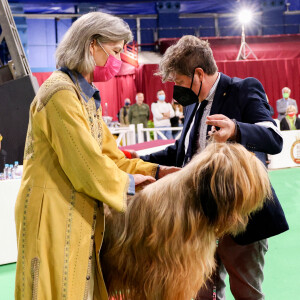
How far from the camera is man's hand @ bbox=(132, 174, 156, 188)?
168cm

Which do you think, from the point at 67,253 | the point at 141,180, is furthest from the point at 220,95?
the point at 67,253

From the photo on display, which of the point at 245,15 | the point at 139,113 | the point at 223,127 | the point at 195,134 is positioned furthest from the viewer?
the point at 245,15

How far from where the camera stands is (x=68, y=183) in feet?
5.14

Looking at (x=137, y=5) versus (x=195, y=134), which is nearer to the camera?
(x=195, y=134)

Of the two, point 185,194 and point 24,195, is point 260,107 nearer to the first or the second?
point 185,194

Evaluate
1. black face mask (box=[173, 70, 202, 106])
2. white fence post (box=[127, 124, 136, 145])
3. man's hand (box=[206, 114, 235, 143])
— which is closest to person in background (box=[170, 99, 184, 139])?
white fence post (box=[127, 124, 136, 145])

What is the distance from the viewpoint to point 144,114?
11836 mm

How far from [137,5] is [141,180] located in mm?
18761

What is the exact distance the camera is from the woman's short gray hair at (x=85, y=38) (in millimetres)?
1614

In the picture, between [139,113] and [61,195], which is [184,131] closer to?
[61,195]

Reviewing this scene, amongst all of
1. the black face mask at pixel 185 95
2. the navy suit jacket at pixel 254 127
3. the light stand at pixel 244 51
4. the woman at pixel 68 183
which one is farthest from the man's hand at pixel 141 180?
the light stand at pixel 244 51

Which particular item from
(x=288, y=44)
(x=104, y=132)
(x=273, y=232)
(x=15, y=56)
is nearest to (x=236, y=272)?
(x=273, y=232)

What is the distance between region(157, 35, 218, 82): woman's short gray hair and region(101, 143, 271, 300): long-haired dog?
56cm

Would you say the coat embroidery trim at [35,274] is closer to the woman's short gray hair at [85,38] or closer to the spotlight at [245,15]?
the woman's short gray hair at [85,38]
